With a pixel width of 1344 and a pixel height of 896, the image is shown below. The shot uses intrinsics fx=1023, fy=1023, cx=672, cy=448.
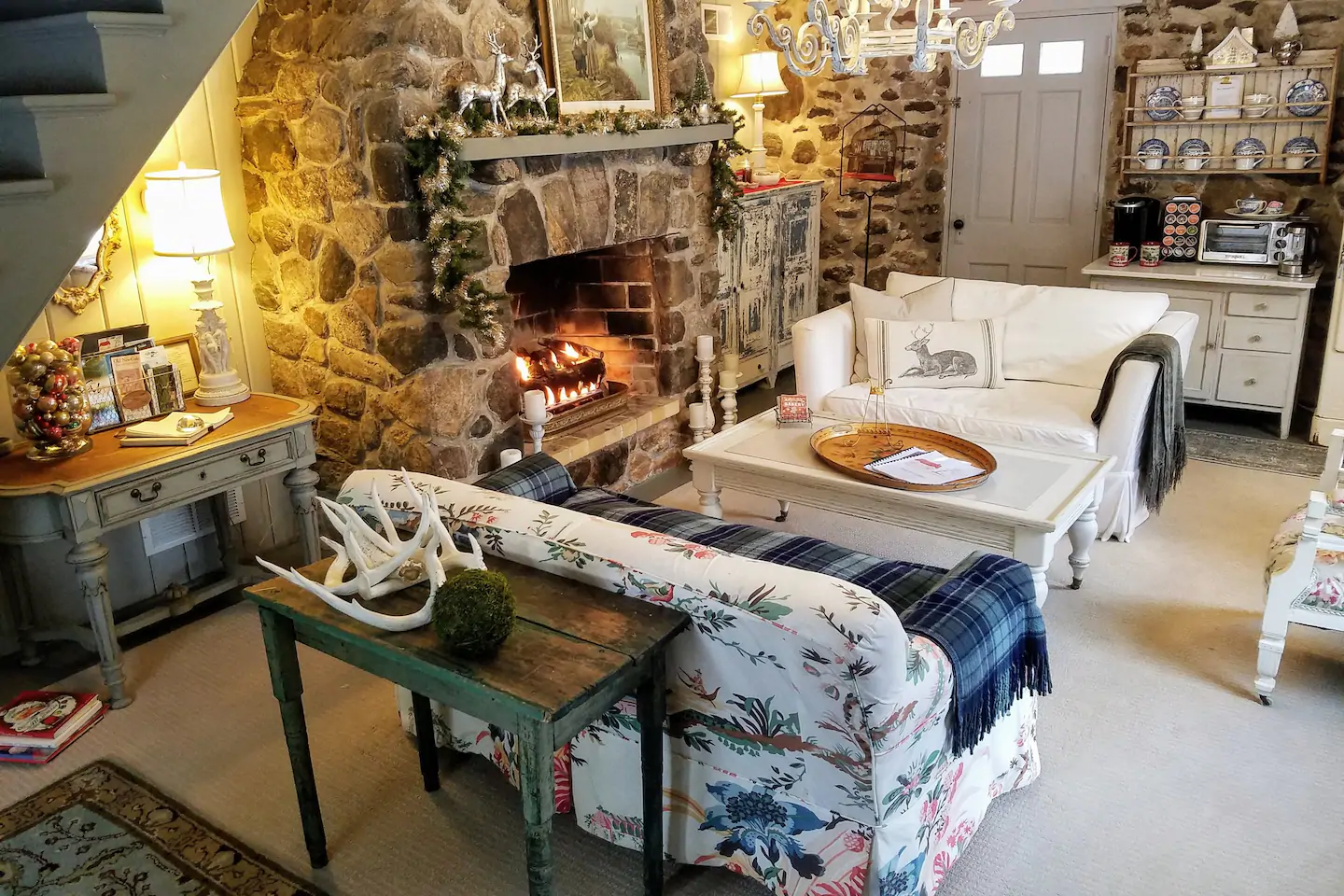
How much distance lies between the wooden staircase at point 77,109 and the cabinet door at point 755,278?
3363mm

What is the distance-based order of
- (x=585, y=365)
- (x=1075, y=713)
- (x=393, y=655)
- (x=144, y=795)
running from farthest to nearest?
(x=585, y=365)
(x=1075, y=713)
(x=144, y=795)
(x=393, y=655)

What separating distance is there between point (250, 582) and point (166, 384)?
767 millimetres

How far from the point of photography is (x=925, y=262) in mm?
6480

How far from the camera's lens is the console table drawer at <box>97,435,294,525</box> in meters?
2.88

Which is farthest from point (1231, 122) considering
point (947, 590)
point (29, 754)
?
point (29, 754)

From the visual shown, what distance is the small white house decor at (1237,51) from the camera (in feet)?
16.6

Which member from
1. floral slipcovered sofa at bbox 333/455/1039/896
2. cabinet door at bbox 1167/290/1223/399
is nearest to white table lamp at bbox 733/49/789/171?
cabinet door at bbox 1167/290/1223/399

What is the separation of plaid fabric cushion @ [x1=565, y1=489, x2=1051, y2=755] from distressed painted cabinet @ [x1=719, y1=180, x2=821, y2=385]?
2659mm

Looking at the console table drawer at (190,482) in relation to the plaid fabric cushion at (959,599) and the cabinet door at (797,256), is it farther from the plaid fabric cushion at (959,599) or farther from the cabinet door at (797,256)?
the cabinet door at (797,256)

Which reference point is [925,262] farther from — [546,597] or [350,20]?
[546,597]

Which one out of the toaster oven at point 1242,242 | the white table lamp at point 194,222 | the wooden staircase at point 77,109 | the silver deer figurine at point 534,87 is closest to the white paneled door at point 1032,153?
the toaster oven at point 1242,242

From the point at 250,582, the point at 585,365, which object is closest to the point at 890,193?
the point at 585,365

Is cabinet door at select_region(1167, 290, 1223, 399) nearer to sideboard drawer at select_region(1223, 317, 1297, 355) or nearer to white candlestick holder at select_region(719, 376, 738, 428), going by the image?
sideboard drawer at select_region(1223, 317, 1297, 355)

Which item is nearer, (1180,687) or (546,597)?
(546,597)
